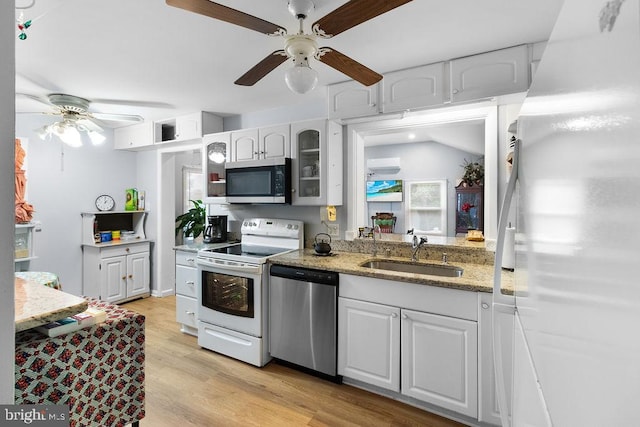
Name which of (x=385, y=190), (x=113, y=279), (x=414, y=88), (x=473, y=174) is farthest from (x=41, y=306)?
(x=385, y=190)

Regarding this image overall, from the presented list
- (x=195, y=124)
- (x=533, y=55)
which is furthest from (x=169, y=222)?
(x=533, y=55)

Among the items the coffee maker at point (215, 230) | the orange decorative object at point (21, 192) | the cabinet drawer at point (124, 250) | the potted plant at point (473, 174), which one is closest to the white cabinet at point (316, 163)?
the coffee maker at point (215, 230)

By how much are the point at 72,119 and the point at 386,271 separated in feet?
10.3

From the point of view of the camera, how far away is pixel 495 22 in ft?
5.98

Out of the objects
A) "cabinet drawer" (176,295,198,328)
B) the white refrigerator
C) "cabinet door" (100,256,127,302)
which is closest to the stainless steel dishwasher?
"cabinet drawer" (176,295,198,328)

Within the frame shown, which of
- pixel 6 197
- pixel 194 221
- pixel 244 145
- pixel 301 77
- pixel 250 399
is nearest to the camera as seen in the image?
pixel 6 197

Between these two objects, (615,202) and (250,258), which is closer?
(615,202)

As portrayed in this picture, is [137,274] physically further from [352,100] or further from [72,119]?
[352,100]

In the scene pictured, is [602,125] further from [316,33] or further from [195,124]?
[195,124]

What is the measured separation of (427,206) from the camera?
5230 mm

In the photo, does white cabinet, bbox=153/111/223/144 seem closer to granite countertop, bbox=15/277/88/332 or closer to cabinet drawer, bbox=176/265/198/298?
cabinet drawer, bbox=176/265/198/298

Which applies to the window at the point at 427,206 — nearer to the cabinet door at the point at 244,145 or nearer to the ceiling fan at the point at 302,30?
the cabinet door at the point at 244,145

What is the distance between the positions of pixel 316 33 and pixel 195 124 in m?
2.67

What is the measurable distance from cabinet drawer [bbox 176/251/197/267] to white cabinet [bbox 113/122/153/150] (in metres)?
1.70
